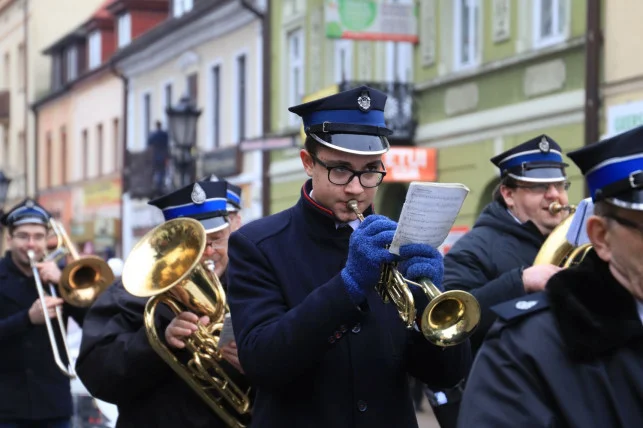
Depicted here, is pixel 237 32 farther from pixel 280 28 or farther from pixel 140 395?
pixel 140 395

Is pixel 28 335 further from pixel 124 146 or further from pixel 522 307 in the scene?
pixel 124 146

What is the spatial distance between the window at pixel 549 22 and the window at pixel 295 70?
8.80m

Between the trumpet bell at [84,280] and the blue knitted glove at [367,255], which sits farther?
the trumpet bell at [84,280]

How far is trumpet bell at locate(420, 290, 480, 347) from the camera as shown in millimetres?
3621

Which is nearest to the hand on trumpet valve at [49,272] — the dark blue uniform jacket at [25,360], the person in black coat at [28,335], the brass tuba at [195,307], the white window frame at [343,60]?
the person in black coat at [28,335]

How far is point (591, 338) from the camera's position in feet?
9.41

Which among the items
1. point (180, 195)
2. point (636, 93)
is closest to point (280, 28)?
point (636, 93)

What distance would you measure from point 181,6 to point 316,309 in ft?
105

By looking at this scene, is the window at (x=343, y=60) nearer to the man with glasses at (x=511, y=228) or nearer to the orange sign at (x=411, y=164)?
the orange sign at (x=411, y=164)

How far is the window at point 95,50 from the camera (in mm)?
42781

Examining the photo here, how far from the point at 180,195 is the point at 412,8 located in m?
15.6

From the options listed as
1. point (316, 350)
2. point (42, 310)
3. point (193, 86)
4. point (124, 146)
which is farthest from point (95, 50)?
point (316, 350)

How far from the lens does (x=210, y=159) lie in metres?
30.9

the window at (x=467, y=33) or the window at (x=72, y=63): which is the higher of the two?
the window at (x=72, y=63)
